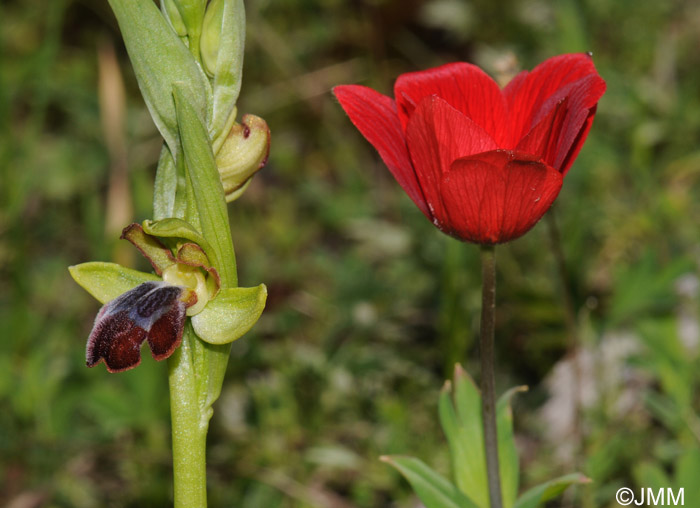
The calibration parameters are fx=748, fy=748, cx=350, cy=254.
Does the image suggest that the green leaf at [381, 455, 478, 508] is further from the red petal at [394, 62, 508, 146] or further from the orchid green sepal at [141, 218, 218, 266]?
the red petal at [394, 62, 508, 146]

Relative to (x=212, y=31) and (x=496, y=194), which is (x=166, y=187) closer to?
(x=212, y=31)

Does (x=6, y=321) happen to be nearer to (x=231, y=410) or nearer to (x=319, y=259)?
(x=231, y=410)

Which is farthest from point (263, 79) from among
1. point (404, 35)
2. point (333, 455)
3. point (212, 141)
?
point (212, 141)

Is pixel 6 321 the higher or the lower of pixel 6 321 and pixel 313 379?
the higher

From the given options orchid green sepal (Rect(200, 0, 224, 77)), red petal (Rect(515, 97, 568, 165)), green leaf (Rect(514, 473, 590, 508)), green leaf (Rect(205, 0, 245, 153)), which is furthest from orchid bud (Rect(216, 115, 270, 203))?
green leaf (Rect(514, 473, 590, 508))

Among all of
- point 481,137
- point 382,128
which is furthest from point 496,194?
point 382,128
